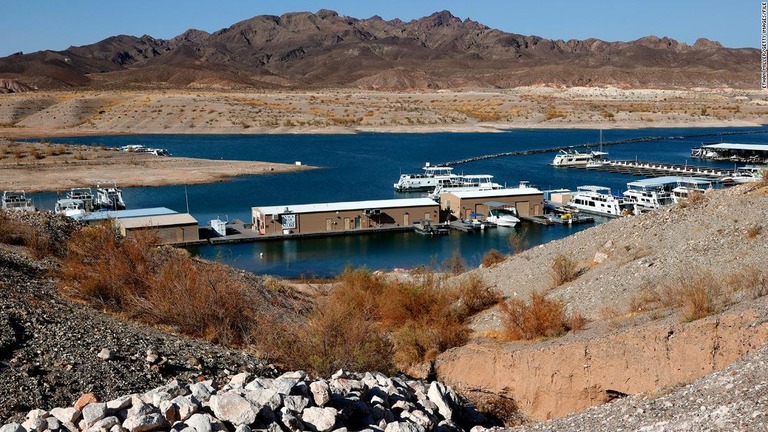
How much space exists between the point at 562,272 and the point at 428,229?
20.1 m

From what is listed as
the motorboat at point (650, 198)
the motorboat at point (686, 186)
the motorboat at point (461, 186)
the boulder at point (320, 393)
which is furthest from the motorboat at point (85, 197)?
the boulder at point (320, 393)

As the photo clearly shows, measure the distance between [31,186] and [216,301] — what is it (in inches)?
1620

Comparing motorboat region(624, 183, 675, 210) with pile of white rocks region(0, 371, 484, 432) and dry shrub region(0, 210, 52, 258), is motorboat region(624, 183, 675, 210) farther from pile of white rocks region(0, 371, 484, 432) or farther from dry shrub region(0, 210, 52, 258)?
pile of white rocks region(0, 371, 484, 432)

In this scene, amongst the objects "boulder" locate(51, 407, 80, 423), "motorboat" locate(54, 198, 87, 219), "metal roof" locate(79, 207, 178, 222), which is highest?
"boulder" locate(51, 407, 80, 423)

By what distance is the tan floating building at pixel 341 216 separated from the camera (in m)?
38.2

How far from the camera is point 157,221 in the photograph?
119ft

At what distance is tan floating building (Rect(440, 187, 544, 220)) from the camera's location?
138 ft

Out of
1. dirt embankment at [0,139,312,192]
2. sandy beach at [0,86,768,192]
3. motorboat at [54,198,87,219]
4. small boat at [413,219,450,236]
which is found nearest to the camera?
small boat at [413,219,450,236]

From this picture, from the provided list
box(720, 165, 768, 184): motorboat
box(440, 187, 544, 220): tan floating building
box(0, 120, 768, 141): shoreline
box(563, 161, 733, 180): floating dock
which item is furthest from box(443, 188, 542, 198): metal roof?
box(0, 120, 768, 141): shoreline

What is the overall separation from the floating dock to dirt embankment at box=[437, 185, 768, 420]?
37418 mm

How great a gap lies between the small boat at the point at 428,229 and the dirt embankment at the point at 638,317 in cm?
1780

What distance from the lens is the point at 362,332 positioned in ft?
42.4

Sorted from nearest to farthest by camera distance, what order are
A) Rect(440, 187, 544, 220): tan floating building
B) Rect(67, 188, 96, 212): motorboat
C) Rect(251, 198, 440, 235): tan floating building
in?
Rect(251, 198, 440, 235): tan floating building
Rect(67, 188, 96, 212): motorboat
Rect(440, 187, 544, 220): tan floating building

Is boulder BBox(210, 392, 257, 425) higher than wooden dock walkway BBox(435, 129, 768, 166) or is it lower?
lower
